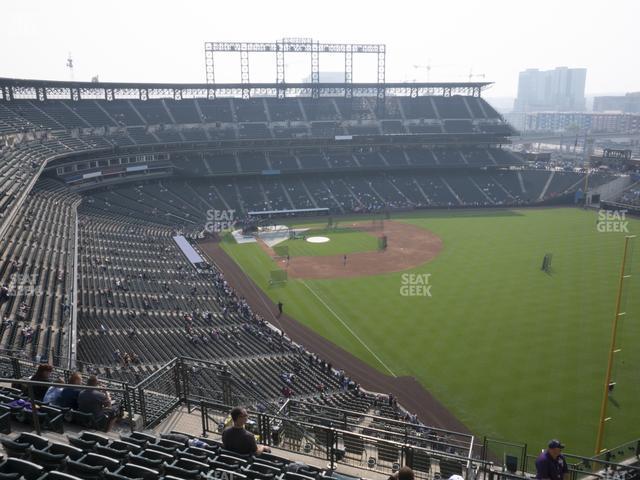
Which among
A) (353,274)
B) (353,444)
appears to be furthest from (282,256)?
(353,444)

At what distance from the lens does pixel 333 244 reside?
54.8 meters

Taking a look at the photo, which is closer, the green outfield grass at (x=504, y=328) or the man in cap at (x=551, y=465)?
the man in cap at (x=551, y=465)

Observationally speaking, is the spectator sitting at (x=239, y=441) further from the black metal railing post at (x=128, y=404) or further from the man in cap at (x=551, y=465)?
the man in cap at (x=551, y=465)

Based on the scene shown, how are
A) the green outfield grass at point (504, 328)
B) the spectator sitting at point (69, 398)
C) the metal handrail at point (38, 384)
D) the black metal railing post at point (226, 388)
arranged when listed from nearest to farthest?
the metal handrail at point (38, 384)
the spectator sitting at point (69, 398)
the black metal railing post at point (226, 388)
the green outfield grass at point (504, 328)

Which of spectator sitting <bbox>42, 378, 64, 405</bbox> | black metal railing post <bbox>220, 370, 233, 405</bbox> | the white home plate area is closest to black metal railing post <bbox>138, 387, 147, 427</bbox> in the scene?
spectator sitting <bbox>42, 378, 64, 405</bbox>

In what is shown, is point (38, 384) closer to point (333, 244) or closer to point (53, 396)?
point (53, 396)

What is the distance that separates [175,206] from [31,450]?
189ft

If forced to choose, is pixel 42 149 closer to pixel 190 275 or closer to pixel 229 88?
pixel 190 275

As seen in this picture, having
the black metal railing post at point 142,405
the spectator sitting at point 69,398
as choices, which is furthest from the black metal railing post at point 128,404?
the spectator sitting at point 69,398

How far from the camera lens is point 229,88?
8000 cm

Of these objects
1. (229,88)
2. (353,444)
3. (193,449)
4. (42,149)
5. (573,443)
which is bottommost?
(573,443)

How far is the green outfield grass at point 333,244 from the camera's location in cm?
5188

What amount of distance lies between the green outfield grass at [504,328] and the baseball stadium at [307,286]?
0.55 feet

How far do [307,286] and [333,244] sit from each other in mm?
13455
